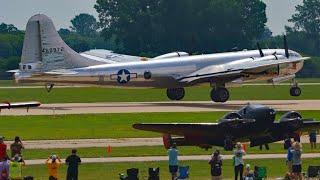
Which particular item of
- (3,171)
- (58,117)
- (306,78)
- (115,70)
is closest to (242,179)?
(3,171)

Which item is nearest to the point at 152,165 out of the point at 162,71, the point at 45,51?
the point at 162,71

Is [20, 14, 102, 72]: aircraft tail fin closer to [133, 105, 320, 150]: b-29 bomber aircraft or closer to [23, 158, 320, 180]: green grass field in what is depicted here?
[133, 105, 320, 150]: b-29 bomber aircraft

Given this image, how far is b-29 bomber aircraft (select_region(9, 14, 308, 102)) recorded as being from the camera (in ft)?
285

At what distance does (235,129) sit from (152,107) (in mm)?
34122

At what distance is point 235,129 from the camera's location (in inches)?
2048

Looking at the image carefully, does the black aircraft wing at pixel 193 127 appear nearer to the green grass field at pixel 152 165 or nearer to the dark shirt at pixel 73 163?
the green grass field at pixel 152 165

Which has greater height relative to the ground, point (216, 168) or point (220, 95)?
point (220, 95)

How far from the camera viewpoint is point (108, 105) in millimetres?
88875

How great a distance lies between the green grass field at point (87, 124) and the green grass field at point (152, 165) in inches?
491

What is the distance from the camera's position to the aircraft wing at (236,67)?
88250mm

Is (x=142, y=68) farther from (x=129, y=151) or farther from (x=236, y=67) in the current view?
(x=129, y=151)

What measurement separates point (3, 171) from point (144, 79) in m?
47.3

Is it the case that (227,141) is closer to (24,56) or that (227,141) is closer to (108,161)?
(108,161)

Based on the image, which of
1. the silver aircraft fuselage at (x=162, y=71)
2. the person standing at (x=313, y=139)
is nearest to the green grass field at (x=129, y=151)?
the person standing at (x=313, y=139)
